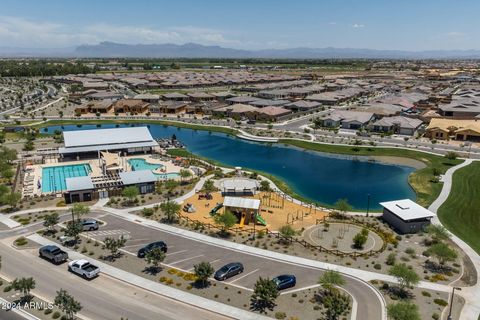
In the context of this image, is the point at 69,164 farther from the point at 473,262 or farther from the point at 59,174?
the point at 473,262

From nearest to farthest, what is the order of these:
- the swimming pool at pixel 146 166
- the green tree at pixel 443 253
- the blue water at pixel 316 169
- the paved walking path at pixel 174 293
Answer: the paved walking path at pixel 174 293 < the green tree at pixel 443 253 < the blue water at pixel 316 169 < the swimming pool at pixel 146 166

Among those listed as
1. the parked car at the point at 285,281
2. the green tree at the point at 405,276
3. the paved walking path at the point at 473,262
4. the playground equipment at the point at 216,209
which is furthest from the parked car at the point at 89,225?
the paved walking path at the point at 473,262

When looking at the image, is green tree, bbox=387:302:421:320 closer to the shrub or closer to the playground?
the shrub

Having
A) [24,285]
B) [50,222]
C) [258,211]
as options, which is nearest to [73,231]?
[50,222]

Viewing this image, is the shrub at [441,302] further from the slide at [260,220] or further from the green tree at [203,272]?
the slide at [260,220]

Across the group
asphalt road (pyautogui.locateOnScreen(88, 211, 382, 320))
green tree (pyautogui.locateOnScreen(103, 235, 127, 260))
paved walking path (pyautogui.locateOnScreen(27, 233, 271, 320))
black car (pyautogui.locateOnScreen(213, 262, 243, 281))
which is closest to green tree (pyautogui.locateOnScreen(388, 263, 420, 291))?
asphalt road (pyautogui.locateOnScreen(88, 211, 382, 320))
